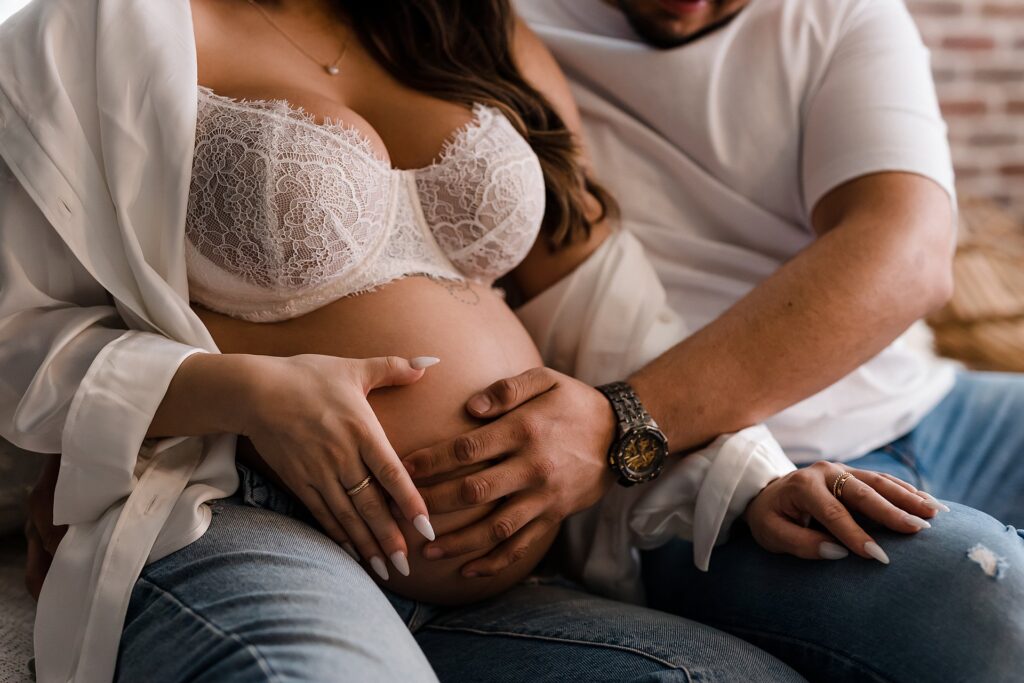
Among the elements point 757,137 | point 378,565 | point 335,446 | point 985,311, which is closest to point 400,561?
point 378,565

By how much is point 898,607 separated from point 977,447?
531 millimetres

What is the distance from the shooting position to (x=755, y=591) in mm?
1003

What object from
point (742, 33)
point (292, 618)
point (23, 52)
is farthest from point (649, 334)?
point (23, 52)

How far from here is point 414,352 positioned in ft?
3.23

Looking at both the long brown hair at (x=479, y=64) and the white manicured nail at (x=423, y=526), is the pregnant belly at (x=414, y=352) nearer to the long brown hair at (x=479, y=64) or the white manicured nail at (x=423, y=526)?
the white manicured nail at (x=423, y=526)

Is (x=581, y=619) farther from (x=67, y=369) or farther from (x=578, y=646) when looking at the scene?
(x=67, y=369)

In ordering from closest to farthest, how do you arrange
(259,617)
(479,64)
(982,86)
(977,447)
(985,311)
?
(259,617)
(479,64)
(977,447)
(985,311)
(982,86)

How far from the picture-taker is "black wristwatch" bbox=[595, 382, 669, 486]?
1.04 metres

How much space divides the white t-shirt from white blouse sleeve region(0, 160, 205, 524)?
2.44 feet

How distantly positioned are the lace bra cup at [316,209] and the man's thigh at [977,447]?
686mm

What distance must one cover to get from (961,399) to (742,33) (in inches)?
25.1

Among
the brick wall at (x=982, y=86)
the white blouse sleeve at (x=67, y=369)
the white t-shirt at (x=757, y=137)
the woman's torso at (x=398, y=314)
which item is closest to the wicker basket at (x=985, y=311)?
the brick wall at (x=982, y=86)

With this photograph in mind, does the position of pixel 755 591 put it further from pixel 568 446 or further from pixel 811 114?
pixel 811 114

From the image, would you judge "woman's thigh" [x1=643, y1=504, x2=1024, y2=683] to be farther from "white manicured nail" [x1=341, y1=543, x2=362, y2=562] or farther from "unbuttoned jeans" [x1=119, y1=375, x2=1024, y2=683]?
"white manicured nail" [x1=341, y1=543, x2=362, y2=562]
